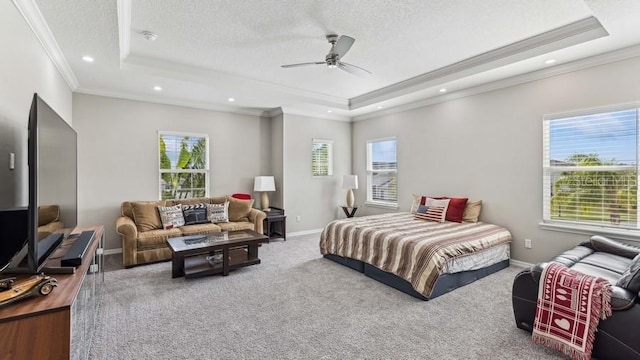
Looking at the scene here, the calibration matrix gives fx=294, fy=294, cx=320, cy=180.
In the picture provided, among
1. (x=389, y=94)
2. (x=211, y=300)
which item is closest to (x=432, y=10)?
(x=389, y=94)

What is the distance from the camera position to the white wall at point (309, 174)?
605 centimetres

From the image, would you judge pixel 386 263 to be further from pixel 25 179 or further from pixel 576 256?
pixel 25 179

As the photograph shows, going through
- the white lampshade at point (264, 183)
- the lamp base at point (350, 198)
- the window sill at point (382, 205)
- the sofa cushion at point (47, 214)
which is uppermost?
the white lampshade at point (264, 183)

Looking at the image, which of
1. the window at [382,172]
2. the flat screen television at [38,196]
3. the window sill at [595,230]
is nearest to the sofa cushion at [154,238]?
the flat screen television at [38,196]

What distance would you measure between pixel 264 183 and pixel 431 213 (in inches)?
122

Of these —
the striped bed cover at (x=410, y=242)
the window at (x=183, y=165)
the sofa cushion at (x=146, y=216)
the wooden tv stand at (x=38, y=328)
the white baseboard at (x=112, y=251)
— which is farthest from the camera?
the window at (x=183, y=165)

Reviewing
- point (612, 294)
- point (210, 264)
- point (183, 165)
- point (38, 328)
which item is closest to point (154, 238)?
point (210, 264)

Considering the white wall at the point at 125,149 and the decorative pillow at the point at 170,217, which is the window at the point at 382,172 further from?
the decorative pillow at the point at 170,217

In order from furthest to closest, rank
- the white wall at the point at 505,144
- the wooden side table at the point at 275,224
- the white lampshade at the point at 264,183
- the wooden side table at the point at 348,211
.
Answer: the wooden side table at the point at 348,211, the white lampshade at the point at 264,183, the wooden side table at the point at 275,224, the white wall at the point at 505,144

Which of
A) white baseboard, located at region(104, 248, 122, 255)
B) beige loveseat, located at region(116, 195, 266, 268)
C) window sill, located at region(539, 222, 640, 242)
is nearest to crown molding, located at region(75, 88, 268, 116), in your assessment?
beige loveseat, located at region(116, 195, 266, 268)

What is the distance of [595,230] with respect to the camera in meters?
3.41

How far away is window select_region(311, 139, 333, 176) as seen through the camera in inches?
253

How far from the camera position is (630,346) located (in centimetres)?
184

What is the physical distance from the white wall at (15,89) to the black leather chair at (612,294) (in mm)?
3826
